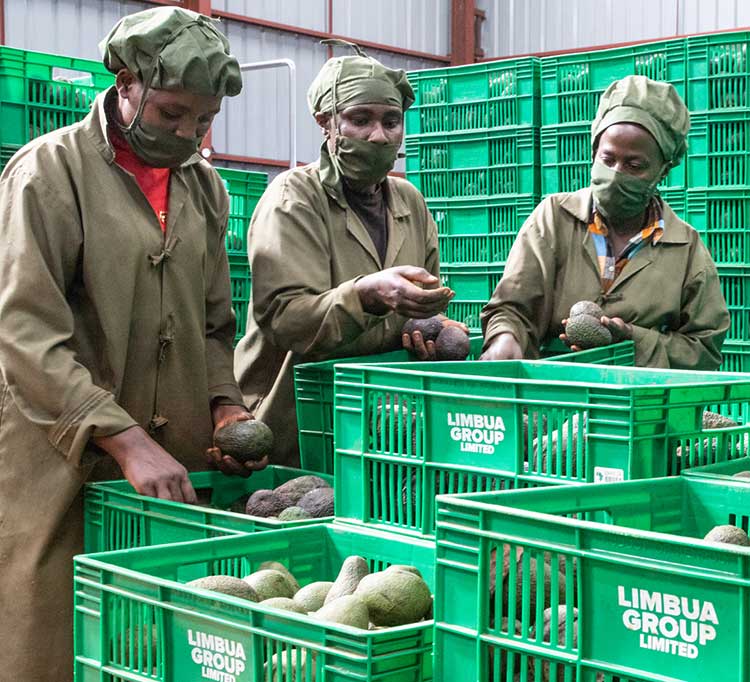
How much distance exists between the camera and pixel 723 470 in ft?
7.89

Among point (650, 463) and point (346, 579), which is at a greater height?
point (650, 463)

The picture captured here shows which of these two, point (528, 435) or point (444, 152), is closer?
point (528, 435)

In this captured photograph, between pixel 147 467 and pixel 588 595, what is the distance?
1.43 meters

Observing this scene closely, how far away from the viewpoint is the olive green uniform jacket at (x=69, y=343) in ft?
9.43

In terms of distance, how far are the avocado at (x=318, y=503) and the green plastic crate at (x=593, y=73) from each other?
3.20 m

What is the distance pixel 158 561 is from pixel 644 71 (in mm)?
4099

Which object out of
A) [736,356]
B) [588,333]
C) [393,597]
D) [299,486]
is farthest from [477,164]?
[393,597]

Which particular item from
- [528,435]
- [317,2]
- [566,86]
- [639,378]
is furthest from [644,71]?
[317,2]

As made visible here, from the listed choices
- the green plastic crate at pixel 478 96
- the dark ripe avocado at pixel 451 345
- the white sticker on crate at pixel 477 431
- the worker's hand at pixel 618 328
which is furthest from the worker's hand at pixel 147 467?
the green plastic crate at pixel 478 96

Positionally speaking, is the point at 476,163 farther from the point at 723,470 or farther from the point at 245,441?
the point at 723,470

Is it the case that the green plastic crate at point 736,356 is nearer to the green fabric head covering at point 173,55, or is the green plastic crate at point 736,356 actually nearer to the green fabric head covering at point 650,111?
the green fabric head covering at point 650,111

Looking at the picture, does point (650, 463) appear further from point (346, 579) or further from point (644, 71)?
point (644, 71)

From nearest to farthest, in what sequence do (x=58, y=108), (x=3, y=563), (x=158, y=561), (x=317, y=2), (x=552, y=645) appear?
(x=552, y=645) → (x=158, y=561) → (x=3, y=563) → (x=58, y=108) → (x=317, y=2)

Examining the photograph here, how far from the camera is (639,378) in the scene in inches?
110
